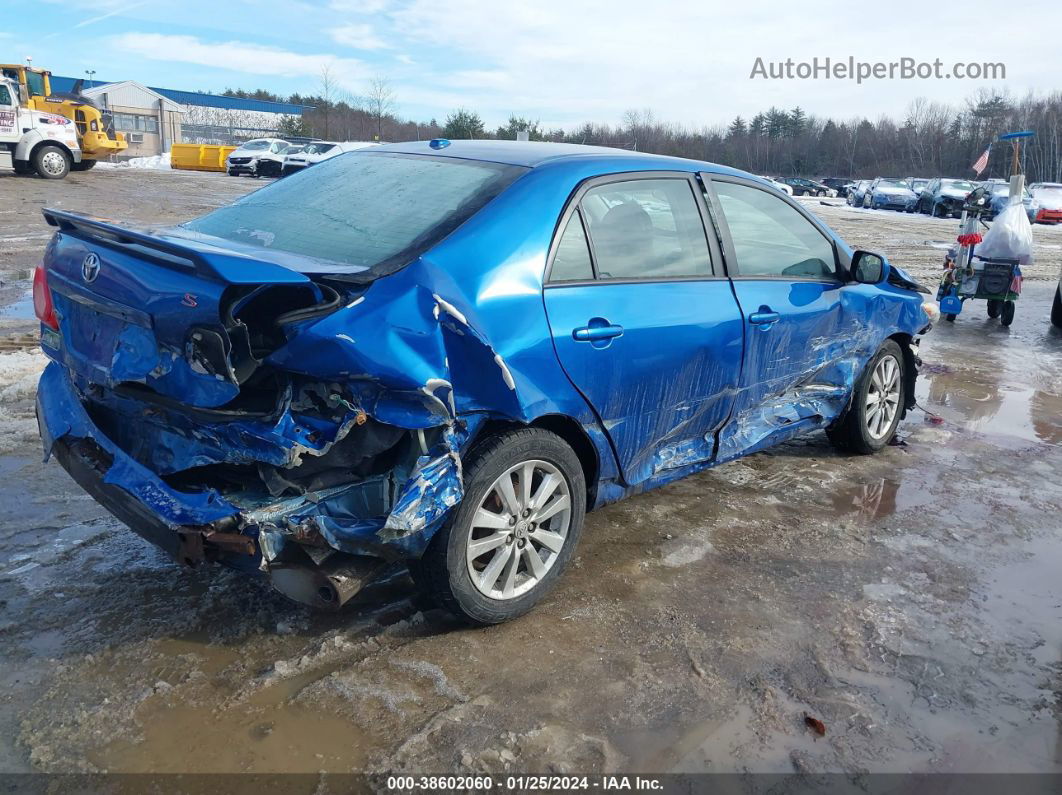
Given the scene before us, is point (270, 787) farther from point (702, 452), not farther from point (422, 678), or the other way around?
A: point (702, 452)

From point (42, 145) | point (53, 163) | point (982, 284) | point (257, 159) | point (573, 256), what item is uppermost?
point (257, 159)

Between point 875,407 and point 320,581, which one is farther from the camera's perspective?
point 875,407

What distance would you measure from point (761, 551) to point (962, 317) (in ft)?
27.7

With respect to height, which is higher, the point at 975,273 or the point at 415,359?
the point at 415,359

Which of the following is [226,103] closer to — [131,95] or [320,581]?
[131,95]

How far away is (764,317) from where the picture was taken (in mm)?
4191

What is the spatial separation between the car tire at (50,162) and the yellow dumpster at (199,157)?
16135 millimetres

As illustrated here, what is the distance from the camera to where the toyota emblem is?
9.87 feet

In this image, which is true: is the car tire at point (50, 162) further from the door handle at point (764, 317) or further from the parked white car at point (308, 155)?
the door handle at point (764, 317)

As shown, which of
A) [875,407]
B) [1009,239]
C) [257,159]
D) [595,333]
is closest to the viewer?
[595,333]

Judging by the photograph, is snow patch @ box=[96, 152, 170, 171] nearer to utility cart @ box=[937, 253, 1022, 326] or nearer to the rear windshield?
utility cart @ box=[937, 253, 1022, 326]

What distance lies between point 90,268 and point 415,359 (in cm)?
124

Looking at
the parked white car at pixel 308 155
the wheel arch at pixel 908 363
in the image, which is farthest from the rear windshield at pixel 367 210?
the parked white car at pixel 308 155

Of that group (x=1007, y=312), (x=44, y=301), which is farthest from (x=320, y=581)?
(x=1007, y=312)
